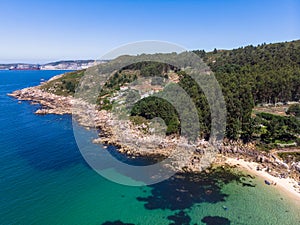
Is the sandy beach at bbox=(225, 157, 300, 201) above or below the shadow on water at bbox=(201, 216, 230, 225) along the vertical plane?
above

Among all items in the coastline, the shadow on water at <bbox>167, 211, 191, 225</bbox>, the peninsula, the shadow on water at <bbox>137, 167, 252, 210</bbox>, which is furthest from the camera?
the peninsula

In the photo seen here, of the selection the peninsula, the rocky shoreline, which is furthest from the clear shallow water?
the peninsula

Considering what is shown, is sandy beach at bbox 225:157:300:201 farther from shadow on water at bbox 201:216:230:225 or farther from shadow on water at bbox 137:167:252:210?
shadow on water at bbox 201:216:230:225

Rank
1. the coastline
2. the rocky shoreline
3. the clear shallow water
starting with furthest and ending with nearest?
the rocky shoreline, the coastline, the clear shallow water

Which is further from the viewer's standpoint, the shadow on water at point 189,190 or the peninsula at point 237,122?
the peninsula at point 237,122

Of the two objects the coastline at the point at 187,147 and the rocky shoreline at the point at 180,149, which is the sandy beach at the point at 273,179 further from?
the rocky shoreline at the point at 180,149

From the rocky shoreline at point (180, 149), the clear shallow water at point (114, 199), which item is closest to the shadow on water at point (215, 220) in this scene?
the clear shallow water at point (114, 199)

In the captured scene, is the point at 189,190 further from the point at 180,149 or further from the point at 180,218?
the point at 180,149
